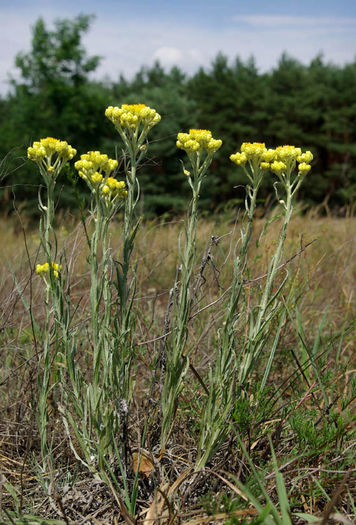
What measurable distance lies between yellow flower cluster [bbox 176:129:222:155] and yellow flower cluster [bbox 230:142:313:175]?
8cm

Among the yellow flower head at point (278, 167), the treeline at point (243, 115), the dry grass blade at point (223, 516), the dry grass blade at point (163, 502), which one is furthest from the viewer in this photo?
the treeline at point (243, 115)

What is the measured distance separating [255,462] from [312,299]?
162cm

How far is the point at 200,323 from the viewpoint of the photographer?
2365 millimetres

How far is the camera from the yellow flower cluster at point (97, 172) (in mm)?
1397

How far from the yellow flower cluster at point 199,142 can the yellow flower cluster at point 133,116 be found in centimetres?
10

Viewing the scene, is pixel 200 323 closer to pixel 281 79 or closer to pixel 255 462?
pixel 255 462

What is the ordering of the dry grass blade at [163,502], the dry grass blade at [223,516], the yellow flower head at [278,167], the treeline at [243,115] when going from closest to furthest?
1. the dry grass blade at [223,516]
2. the dry grass blade at [163,502]
3. the yellow flower head at [278,167]
4. the treeline at [243,115]

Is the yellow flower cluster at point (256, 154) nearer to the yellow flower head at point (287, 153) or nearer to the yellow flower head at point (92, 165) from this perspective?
the yellow flower head at point (287, 153)

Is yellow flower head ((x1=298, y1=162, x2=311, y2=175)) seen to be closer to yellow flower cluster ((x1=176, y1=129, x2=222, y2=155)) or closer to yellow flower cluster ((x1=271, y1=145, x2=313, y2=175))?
yellow flower cluster ((x1=271, y1=145, x2=313, y2=175))

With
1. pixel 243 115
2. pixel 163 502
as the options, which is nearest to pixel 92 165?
pixel 163 502

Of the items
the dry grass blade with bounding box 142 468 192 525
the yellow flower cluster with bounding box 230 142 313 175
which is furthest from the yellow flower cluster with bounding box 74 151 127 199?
the dry grass blade with bounding box 142 468 192 525

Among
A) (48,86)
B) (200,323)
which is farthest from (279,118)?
(200,323)

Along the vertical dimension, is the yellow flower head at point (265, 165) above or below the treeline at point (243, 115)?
above

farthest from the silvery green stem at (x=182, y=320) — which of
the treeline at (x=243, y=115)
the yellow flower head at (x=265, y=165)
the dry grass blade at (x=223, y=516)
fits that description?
the treeline at (x=243, y=115)
